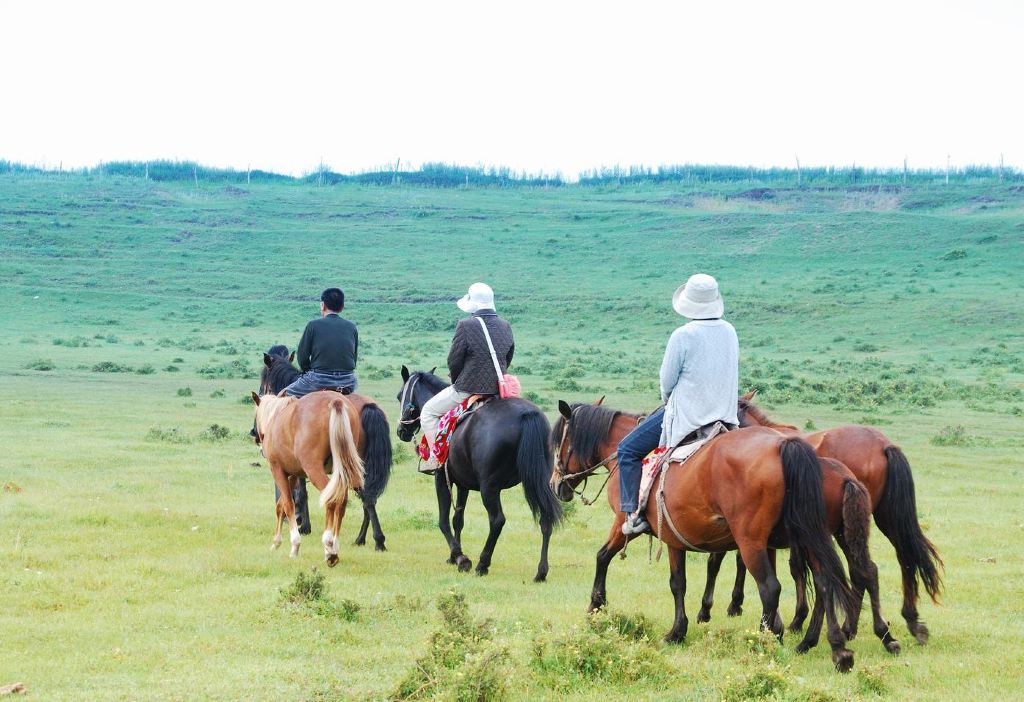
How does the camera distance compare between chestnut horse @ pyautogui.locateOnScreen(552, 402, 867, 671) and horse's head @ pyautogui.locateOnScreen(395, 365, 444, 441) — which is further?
horse's head @ pyautogui.locateOnScreen(395, 365, 444, 441)

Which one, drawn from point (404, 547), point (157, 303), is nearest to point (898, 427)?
point (404, 547)

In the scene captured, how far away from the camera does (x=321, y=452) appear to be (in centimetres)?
1129

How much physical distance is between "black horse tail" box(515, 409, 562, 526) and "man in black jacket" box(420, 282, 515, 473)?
68 cm

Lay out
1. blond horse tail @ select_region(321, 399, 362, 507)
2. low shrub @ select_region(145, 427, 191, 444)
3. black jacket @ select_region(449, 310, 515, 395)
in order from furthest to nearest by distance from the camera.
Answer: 1. low shrub @ select_region(145, 427, 191, 444)
2. black jacket @ select_region(449, 310, 515, 395)
3. blond horse tail @ select_region(321, 399, 362, 507)

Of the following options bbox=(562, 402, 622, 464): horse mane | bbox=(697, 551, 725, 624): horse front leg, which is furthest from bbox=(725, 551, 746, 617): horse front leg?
bbox=(562, 402, 622, 464): horse mane

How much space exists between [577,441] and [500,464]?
1.26m

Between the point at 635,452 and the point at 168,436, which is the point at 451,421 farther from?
the point at 168,436

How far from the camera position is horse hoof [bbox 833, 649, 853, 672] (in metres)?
7.41

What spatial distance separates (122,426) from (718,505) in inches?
630

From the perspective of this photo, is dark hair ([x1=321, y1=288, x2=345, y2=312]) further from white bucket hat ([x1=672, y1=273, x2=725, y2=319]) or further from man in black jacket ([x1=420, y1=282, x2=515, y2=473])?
white bucket hat ([x1=672, y1=273, x2=725, y2=319])

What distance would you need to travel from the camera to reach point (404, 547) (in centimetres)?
1223

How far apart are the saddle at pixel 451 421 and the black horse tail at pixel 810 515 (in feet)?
14.9

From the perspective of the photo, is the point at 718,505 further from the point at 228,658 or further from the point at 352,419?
the point at 352,419

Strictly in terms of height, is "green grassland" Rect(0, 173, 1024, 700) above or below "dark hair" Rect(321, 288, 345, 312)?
below
